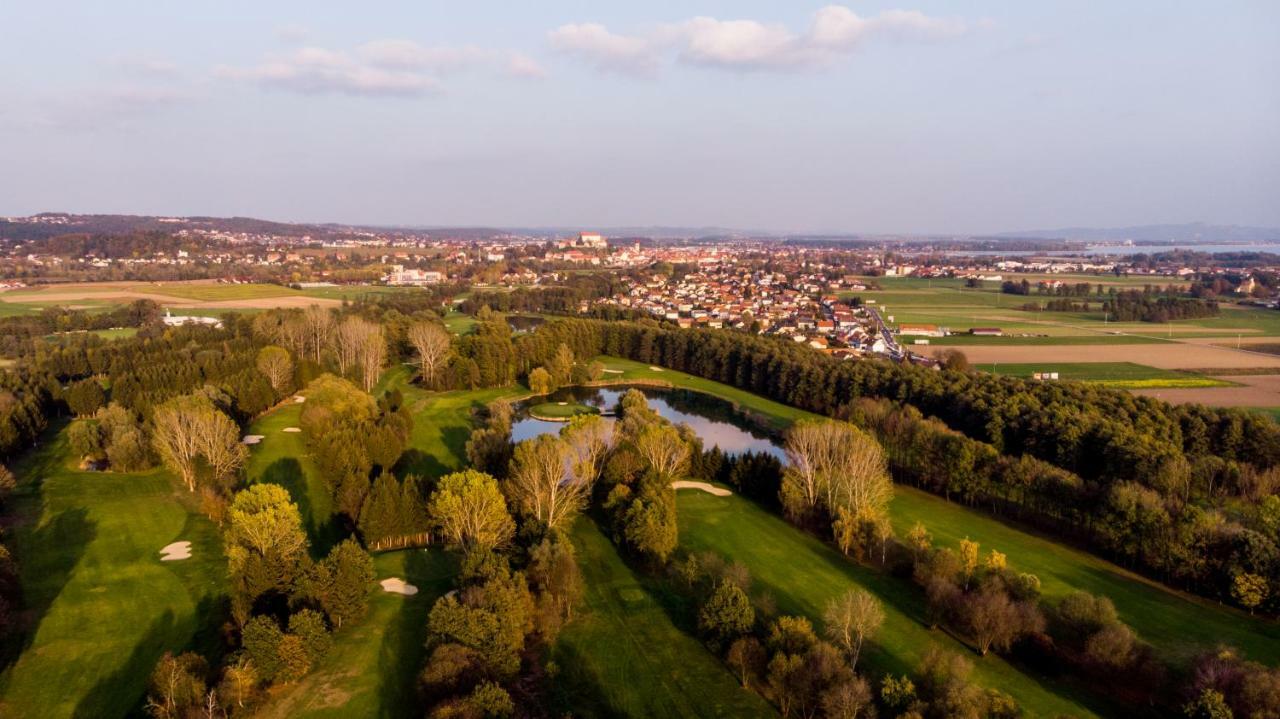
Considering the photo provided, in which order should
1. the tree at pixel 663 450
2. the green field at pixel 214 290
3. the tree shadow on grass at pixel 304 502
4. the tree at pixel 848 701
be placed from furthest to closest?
the green field at pixel 214 290
the tree at pixel 663 450
the tree shadow on grass at pixel 304 502
the tree at pixel 848 701

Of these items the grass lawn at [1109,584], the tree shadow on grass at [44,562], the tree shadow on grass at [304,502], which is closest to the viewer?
the tree shadow on grass at [44,562]

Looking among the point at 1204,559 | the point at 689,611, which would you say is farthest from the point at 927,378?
the point at 689,611

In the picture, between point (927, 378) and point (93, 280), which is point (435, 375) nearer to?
point (927, 378)

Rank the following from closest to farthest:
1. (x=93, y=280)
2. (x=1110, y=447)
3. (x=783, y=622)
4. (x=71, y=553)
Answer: (x=783, y=622), (x=71, y=553), (x=1110, y=447), (x=93, y=280)

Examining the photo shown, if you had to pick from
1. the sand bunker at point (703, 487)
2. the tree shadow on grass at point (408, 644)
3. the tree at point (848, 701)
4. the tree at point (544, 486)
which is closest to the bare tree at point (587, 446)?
the tree at point (544, 486)

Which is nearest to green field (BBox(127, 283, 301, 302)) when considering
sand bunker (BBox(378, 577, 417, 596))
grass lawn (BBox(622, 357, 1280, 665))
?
sand bunker (BBox(378, 577, 417, 596))

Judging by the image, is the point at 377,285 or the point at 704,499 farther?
the point at 377,285

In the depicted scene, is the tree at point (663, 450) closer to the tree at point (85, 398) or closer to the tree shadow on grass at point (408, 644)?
the tree shadow on grass at point (408, 644)

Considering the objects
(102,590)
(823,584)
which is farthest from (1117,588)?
(102,590)
